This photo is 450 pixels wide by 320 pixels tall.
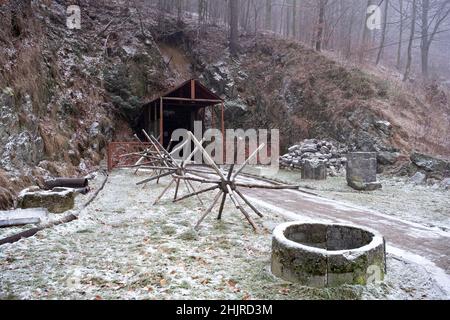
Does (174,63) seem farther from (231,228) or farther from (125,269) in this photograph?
(125,269)

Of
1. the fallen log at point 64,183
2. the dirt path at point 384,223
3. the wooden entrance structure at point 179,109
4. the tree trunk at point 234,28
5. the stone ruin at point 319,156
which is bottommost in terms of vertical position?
the dirt path at point 384,223

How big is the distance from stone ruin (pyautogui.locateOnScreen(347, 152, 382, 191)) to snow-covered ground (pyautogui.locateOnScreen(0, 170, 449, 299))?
5724 mm

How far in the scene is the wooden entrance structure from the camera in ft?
58.9

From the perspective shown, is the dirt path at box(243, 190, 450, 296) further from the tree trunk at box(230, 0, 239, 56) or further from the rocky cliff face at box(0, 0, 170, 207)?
the tree trunk at box(230, 0, 239, 56)

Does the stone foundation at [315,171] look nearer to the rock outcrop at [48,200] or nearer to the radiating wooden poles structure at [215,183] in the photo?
the radiating wooden poles structure at [215,183]

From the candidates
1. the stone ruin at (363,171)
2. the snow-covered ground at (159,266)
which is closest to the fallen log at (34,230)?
the snow-covered ground at (159,266)

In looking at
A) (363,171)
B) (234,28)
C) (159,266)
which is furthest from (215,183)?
(234,28)

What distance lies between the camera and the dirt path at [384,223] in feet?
17.6

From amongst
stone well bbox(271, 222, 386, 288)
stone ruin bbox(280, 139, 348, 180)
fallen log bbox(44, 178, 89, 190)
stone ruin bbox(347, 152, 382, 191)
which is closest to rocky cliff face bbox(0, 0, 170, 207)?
fallen log bbox(44, 178, 89, 190)

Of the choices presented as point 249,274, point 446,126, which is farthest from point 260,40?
point 249,274

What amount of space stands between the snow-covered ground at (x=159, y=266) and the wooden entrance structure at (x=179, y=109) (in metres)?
11.4

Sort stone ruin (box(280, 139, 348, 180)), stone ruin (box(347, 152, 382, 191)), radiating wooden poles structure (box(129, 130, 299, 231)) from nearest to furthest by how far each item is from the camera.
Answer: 1. radiating wooden poles structure (box(129, 130, 299, 231))
2. stone ruin (box(347, 152, 382, 191))
3. stone ruin (box(280, 139, 348, 180))

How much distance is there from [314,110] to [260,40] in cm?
1030

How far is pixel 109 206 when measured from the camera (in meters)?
8.67
